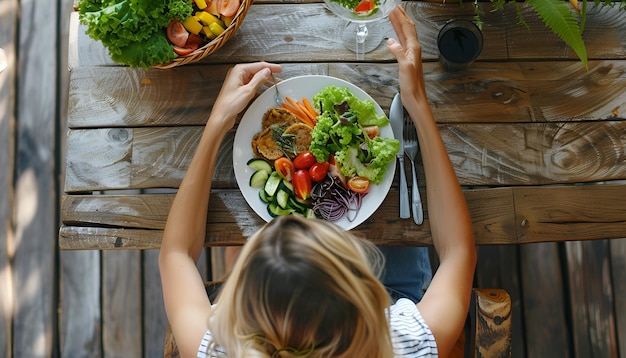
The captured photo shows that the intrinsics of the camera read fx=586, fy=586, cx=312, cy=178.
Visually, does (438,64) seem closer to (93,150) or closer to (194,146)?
(194,146)

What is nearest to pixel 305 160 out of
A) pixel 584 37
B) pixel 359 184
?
pixel 359 184

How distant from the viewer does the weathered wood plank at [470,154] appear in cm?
152

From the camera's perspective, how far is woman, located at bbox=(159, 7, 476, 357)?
101cm

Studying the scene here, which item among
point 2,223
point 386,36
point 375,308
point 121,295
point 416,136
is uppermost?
point 386,36

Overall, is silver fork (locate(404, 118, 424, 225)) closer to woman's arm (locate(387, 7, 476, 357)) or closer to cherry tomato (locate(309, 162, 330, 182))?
woman's arm (locate(387, 7, 476, 357))

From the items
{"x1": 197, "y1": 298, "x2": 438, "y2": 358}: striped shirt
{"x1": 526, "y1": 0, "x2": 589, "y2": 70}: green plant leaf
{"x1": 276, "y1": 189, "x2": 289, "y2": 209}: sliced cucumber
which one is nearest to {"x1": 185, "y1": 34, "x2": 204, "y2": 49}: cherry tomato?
{"x1": 276, "y1": 189, "x2": 289, "y2": 209}: sliced cucumber

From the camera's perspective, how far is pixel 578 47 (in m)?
1.37

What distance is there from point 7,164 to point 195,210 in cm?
132

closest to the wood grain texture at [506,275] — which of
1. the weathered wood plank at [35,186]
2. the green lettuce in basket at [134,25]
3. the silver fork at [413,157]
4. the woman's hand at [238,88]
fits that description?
the silver fork at [413,157]

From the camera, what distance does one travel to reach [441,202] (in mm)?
1459

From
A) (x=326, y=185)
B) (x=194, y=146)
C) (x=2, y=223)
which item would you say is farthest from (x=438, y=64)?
(x=2, y=223)

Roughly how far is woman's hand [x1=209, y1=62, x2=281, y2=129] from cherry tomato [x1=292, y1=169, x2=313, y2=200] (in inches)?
8.6

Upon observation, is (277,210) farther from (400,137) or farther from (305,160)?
(400,137)

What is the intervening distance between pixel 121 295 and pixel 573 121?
174cm
